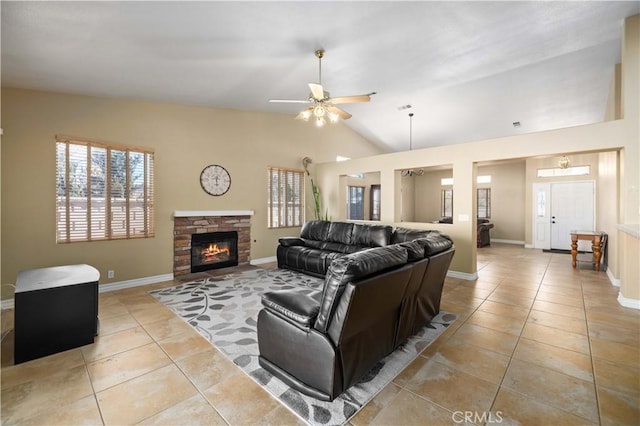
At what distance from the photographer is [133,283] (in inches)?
179

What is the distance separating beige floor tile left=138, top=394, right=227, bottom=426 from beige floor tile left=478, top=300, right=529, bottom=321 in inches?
128

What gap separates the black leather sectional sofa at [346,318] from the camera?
1.80m

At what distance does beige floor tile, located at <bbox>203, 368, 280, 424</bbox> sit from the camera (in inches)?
68.4

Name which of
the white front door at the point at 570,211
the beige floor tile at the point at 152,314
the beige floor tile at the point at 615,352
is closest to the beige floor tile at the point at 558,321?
the beige floor tile at the point at 615,352

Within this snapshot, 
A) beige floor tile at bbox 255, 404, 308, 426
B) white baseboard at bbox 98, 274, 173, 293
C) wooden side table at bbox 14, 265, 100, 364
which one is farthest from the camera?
white baseboard at bbox 98, 274, 173, 293

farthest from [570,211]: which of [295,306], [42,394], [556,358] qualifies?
[42,394]

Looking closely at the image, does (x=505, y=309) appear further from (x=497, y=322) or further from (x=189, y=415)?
(x=189, y=415)

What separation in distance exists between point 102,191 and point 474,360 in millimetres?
5221

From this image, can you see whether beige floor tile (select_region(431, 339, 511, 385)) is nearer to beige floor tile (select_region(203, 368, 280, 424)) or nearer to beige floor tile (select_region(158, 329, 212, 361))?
beige floor tile (select_region(203, 368, 280, 424))

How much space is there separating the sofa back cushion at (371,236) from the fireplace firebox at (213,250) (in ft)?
8.36

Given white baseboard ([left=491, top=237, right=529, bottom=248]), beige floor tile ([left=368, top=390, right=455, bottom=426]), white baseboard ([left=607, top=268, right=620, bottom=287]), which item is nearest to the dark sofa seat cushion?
beige floor tile ([left=368, top=390, right=455, bottom=426])

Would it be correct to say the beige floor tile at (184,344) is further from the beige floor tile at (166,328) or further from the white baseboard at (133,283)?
the white baseboard at (133,283)

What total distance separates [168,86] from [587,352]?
18.8 feet

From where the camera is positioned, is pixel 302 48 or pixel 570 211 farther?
pixel 570 211
